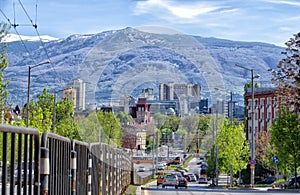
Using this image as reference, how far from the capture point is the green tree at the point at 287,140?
192 ft

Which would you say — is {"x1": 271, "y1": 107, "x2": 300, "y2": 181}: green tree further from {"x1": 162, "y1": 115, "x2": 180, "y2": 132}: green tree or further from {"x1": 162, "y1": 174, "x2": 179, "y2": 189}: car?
{"x1": 162, "y1": 115, "x2": 180, "y2": 132}: green tree

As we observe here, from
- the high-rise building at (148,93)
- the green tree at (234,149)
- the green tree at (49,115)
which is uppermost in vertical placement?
the high-rise building at (148,93)

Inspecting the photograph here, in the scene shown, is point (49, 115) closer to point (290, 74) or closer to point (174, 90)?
point (290, 74)

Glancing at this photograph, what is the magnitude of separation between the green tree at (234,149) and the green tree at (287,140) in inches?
446

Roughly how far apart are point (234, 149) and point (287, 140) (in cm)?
1500

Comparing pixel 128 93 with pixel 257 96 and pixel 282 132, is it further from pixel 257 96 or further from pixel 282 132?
pixel 257 96

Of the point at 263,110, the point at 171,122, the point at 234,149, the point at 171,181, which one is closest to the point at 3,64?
the point at 171,122

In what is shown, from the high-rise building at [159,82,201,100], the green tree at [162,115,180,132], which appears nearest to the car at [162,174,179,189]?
the high-rise building at [159,82,201,100]

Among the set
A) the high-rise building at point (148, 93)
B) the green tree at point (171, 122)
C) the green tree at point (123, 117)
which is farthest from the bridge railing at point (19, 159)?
the green tree at point (171, 122)

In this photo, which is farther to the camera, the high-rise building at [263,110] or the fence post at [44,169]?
the high-rise building at [263,110]

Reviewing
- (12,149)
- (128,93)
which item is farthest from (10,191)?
(128,93)

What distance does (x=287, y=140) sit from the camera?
2335 inches

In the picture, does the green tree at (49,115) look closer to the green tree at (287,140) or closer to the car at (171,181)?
the car at (171,181)

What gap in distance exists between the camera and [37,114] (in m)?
59.7
